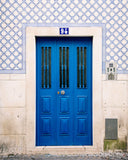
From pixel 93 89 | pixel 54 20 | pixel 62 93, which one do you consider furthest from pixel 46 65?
pixel 93 89

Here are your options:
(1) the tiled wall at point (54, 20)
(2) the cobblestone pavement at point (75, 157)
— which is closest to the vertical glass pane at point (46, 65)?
(1) the tiled wall at point (54, 20)

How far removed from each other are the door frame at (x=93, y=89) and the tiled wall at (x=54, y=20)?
14cm

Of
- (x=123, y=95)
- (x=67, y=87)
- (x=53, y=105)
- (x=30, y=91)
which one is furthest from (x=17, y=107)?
(x=123, y=95)

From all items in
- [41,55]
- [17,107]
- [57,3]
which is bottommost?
[17,107]

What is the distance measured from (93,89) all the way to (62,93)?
2.47 ft

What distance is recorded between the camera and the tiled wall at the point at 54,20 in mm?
5848

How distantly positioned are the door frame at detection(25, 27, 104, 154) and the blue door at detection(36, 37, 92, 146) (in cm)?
20

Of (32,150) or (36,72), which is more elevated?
(36,72)

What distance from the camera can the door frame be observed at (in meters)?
5.85

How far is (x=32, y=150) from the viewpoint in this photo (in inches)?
231

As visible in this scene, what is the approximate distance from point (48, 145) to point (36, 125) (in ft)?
1.88

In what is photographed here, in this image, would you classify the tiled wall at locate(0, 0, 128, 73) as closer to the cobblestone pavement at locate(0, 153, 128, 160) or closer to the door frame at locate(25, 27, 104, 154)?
the door frame at locate(25, 27, 104, 154)

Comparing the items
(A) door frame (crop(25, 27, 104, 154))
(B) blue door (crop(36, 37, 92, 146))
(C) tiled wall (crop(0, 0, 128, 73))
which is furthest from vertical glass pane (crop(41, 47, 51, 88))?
(C) tiled wall (crop(0, 0, 128, 73))

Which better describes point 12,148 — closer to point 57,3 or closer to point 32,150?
point 32,150
